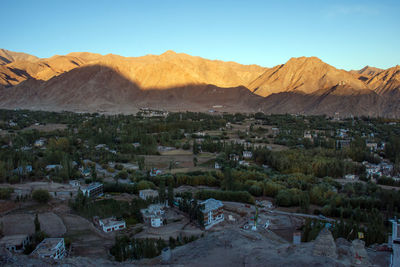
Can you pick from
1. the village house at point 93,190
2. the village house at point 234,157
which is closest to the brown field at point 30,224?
the village house at point 93,190

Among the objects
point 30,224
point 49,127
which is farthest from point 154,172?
point 49,127

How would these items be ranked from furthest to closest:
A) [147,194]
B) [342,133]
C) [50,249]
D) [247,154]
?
[342,133], [247,154], [147,194], [50,249]

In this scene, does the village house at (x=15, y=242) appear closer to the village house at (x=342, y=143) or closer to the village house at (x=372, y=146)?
the village house at (x=342, y=143)

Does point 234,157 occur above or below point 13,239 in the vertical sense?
above

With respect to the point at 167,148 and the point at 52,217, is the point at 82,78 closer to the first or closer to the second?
the point at 167,148

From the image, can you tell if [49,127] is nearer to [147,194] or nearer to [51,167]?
[51,167]

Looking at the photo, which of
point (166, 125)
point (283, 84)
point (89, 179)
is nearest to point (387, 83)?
point (283, 84)

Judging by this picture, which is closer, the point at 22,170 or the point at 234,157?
the point at 22,170
